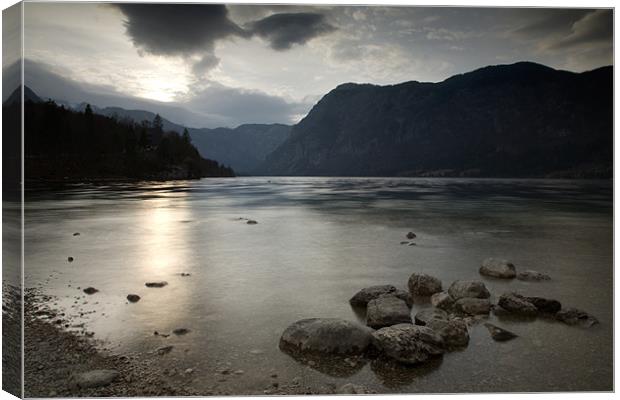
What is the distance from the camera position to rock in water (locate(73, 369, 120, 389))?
3.91 metres

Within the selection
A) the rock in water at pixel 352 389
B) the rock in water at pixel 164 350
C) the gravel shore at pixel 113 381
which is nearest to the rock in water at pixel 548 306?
the rock in water at pixel 352 389

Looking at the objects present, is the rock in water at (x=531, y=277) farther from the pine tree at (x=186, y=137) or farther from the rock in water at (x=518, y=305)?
the pine tree at (x=186, y=137)

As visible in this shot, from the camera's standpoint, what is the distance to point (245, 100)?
23.1 ft

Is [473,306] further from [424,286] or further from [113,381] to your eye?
[113,381]

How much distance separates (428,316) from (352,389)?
176cm

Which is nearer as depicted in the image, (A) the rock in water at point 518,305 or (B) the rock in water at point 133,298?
(A) the rock in water at point 518,305

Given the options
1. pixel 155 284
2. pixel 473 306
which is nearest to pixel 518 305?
pixel 473 306

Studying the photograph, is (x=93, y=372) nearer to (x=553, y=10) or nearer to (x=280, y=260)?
(x=280, y=260)

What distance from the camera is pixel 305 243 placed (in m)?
11.5

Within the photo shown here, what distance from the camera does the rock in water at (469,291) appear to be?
236 inches

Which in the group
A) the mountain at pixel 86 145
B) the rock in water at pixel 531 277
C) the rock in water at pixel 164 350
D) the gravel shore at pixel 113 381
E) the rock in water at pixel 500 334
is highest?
the mountain at pixel 86 145

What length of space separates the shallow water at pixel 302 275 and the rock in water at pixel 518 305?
8.1 inches

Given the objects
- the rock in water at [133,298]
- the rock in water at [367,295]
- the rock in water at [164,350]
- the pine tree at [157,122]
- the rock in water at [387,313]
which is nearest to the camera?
the rock in water at [164,350]

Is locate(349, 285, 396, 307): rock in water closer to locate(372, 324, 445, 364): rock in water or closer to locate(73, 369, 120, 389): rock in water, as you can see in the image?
locate(372, 324, 445, 364): rock in water
